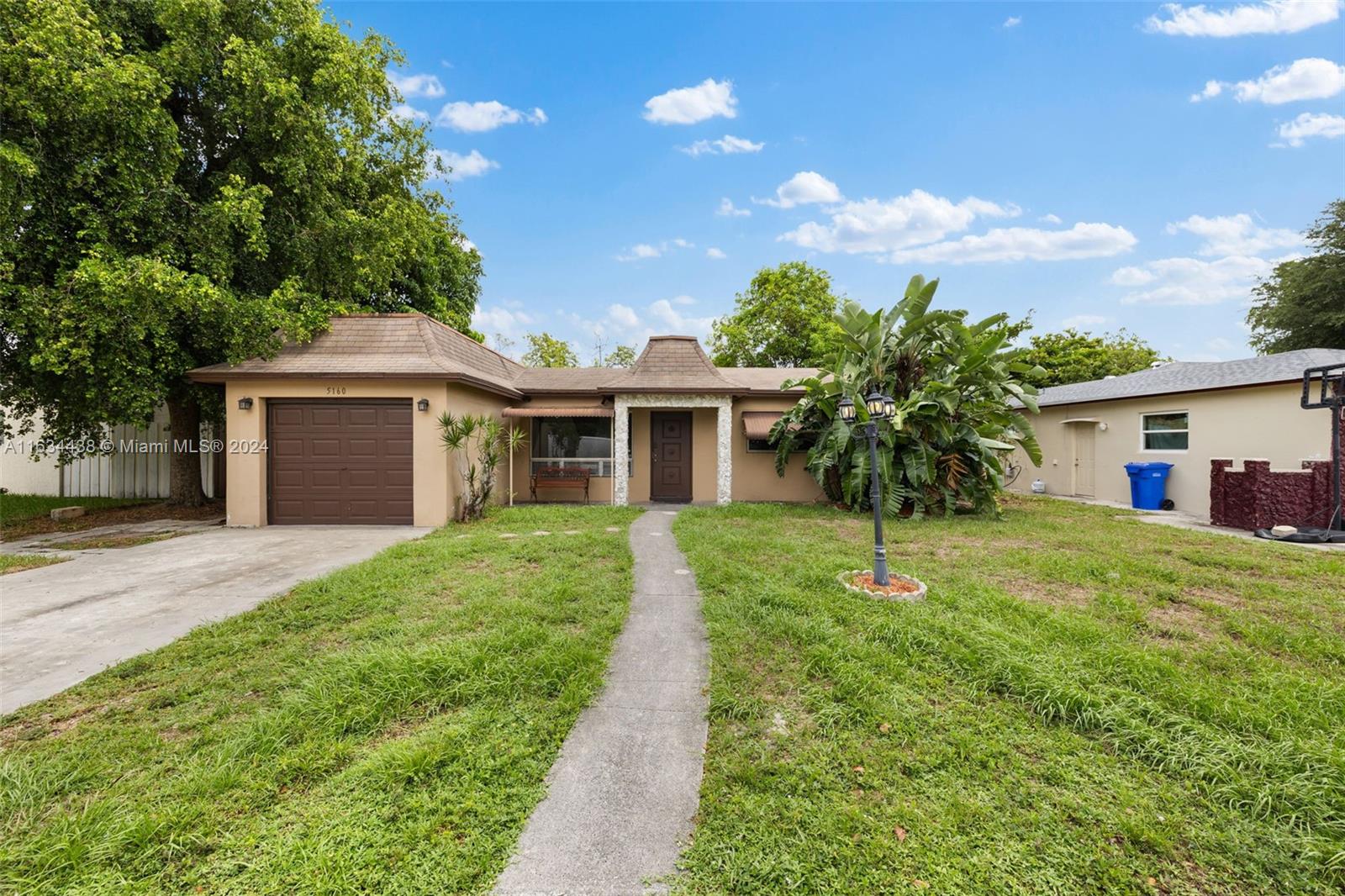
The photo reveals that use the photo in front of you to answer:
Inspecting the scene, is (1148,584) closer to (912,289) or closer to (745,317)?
(912,289)

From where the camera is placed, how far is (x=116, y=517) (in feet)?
34.2

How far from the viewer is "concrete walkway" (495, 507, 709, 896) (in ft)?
6.54

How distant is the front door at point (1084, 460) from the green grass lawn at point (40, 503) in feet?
84.8

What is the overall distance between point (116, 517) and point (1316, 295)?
141 feet

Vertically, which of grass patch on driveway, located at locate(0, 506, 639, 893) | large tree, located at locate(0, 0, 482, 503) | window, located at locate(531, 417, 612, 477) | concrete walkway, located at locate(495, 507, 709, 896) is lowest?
concrete walkway, located at locate(495, 507, 709, 896)

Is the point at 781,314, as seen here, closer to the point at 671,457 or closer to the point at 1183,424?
the point at 671,457

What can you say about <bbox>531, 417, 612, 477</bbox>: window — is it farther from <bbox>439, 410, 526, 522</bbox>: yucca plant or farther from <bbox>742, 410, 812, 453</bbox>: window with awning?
<bbox>742, 410, 812, 453</bbox>: window with awning

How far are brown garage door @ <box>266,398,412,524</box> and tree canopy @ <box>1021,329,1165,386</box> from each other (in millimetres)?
29856

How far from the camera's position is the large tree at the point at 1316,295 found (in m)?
20.7

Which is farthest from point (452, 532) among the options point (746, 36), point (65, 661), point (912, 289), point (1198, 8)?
point (1198, 8)

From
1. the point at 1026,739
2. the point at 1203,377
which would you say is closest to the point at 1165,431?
the point at 1203,377

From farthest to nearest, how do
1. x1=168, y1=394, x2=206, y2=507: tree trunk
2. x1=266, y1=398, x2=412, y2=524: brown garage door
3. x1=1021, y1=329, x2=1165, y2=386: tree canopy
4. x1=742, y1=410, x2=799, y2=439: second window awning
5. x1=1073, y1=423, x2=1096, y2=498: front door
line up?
x1=1021, y1=329, x2=1165, y2=386: tree canopy, x1=1073, y1=423, x2=1096, y2=498: front door, x1=742, y1=410, x2=799, y2=439: second window awning, x1=168, y1=394, x2=206, y2=507: tree trunk, x1=266, y1=398, x2=412, y2=524: brown garage door

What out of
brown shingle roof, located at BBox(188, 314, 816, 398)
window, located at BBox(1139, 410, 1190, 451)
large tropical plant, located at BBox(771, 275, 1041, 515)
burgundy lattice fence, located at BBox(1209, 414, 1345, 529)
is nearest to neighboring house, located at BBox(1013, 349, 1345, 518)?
window, located at BBox(1139, 410, 1190, 451)

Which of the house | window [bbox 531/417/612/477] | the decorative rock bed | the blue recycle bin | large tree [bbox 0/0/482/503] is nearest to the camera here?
the decorative rock bed
